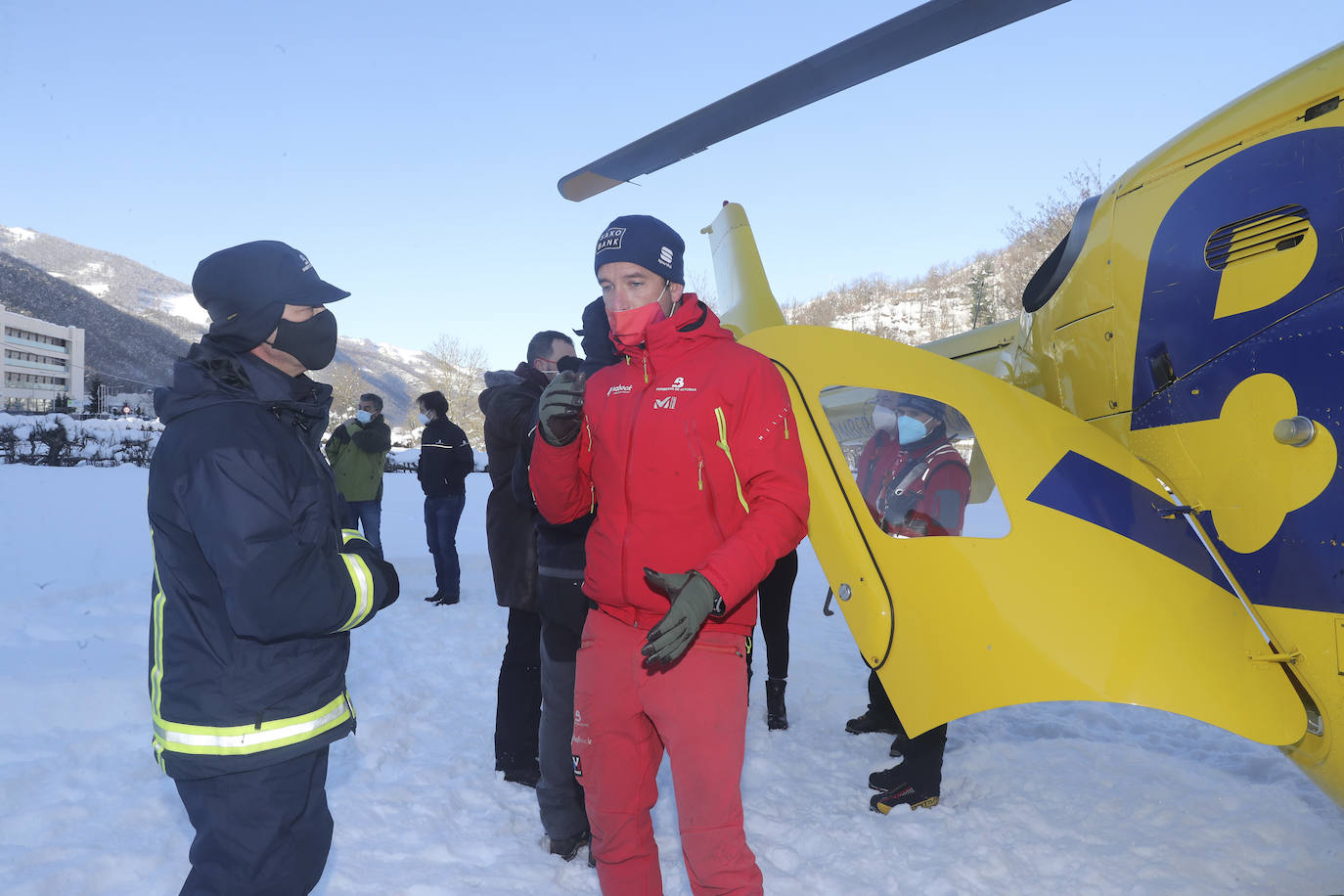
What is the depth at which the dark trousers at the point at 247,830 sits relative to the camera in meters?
1.63

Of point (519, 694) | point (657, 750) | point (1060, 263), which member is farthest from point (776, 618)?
point (657, 750)

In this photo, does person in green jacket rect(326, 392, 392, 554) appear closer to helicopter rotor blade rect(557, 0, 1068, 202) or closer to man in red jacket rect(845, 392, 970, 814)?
helicopter rotor blade rect(557, 0, 1068, 202)

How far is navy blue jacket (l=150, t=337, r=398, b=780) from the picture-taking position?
62.7 inches

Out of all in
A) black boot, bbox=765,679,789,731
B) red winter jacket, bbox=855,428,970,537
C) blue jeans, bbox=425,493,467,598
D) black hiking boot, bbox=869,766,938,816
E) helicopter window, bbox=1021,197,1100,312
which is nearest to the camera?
Result: red winter jacket, bbox=855,428,970,537

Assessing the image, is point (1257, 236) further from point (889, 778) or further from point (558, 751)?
point (558, 751)

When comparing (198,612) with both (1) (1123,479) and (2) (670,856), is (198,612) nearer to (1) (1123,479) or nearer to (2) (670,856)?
(2) (670,856)

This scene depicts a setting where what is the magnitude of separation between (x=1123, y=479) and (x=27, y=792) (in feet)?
14.8

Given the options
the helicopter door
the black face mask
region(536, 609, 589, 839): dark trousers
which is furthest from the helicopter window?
the black face mask

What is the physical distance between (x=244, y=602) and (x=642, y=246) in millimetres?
1354

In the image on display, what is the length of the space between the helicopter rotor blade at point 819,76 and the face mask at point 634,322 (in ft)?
5.98

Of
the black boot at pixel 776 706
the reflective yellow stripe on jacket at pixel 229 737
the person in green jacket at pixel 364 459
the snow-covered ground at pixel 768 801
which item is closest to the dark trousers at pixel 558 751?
the snow-covered ground at pixel 768 801

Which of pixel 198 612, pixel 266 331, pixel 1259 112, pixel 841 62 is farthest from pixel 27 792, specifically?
pixel 1259 112

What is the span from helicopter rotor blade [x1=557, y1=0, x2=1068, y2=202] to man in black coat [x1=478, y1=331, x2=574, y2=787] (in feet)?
4.16

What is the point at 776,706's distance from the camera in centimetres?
468
